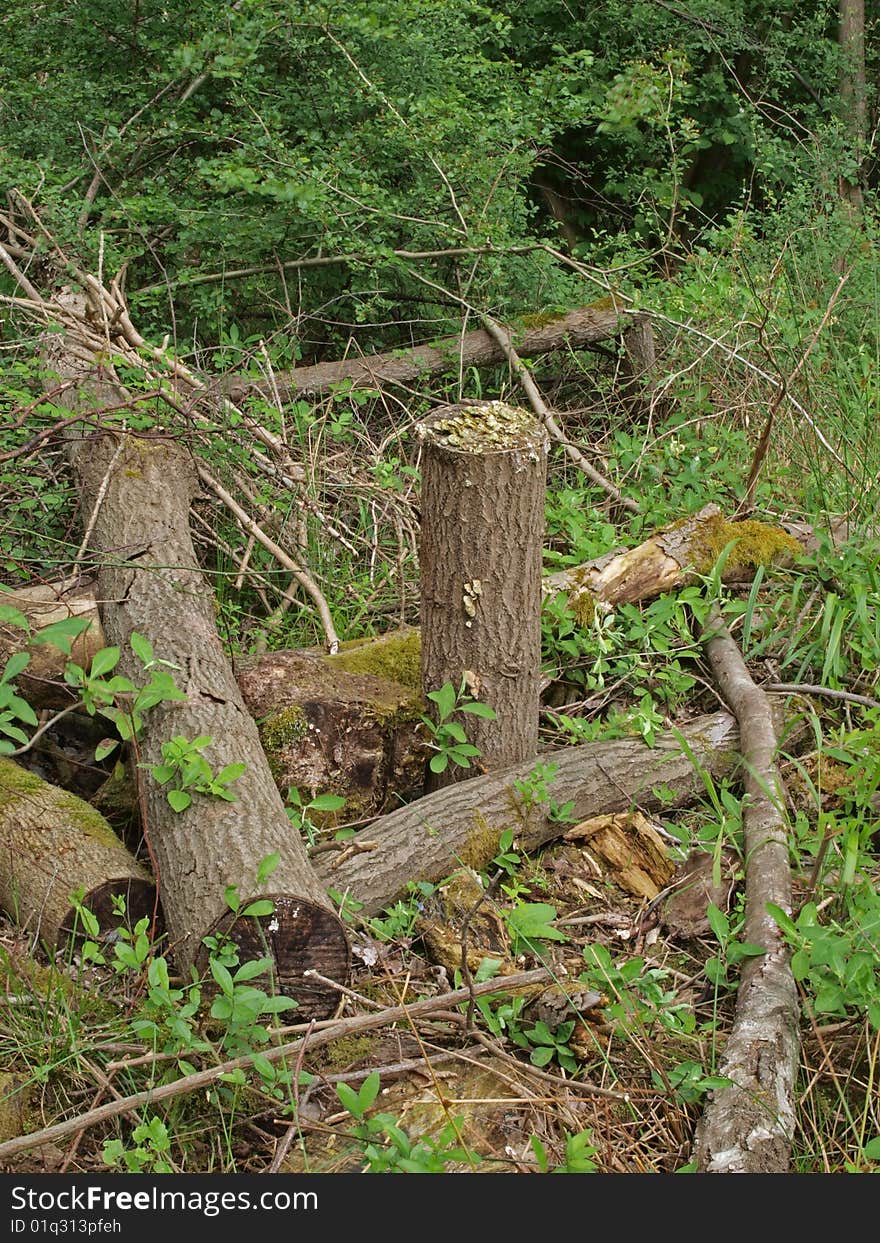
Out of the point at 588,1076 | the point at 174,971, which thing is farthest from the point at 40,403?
the point at 588,1076

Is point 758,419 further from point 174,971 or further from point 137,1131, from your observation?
point 137,1131

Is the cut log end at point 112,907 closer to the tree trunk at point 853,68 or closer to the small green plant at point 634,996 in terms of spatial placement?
the small green plant at point 634,996

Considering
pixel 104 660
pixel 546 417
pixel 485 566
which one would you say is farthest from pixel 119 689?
pixel 546 417

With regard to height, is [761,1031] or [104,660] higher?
[104,660]

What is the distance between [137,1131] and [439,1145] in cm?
60

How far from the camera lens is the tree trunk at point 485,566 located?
10.5ft

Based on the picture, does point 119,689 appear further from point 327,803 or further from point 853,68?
point 853,68

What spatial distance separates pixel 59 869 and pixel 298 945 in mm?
692

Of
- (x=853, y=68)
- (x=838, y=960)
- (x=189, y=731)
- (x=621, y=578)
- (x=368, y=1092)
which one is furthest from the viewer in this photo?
(x=853, y=68)

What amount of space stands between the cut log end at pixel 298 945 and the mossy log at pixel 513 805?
0.99ft

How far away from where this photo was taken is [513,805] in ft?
10.9

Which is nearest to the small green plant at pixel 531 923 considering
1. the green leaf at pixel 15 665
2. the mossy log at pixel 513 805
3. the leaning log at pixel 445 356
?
the mossy log at pixel 513 805

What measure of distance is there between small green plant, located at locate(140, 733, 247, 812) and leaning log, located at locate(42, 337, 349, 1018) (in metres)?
0.03

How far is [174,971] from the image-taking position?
2.75 meters
